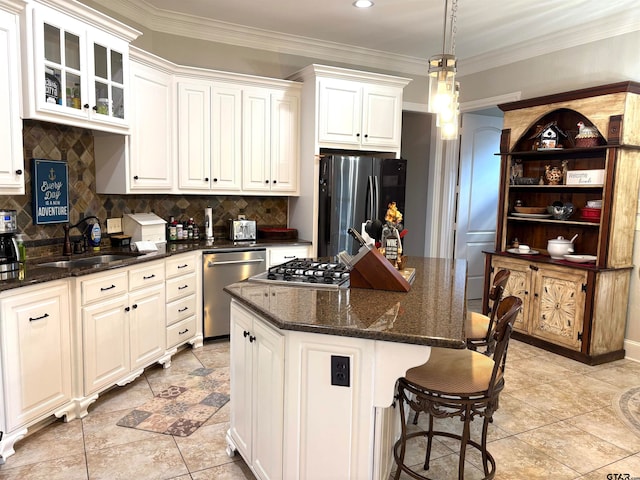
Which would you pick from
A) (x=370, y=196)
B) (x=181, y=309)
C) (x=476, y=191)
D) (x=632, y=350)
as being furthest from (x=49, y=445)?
(x=476, y=191)

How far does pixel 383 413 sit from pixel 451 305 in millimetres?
589

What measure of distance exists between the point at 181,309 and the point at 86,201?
1148 mm

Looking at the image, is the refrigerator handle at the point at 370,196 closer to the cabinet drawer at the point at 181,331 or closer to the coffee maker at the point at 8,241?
the cabinet drawer at the point at 181,331

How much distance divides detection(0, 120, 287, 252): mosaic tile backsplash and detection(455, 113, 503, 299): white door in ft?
7.69

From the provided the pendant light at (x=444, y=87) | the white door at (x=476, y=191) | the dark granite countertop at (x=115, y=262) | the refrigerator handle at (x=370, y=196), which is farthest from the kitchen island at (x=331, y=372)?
the white door at (x=476, y=191)

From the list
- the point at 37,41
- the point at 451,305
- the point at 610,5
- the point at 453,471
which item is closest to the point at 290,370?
the point at 451,305

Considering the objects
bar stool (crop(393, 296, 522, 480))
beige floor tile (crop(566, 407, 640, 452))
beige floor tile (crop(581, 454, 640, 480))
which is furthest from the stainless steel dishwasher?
beige floor tile (crop(581, 454, 640, 480))

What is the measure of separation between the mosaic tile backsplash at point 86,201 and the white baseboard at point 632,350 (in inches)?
136

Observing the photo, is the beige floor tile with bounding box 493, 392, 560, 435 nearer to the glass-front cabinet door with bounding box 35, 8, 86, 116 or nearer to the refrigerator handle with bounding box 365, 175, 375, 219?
the refrigerator handle with bounding box 365, 175, 375, 219

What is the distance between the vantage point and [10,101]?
2.59 m

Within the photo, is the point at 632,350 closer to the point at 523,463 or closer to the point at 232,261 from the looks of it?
the point at 523,463

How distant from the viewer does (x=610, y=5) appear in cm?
376

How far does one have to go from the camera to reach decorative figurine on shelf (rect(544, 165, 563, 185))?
443 cm

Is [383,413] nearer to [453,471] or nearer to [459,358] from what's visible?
[459,358]
